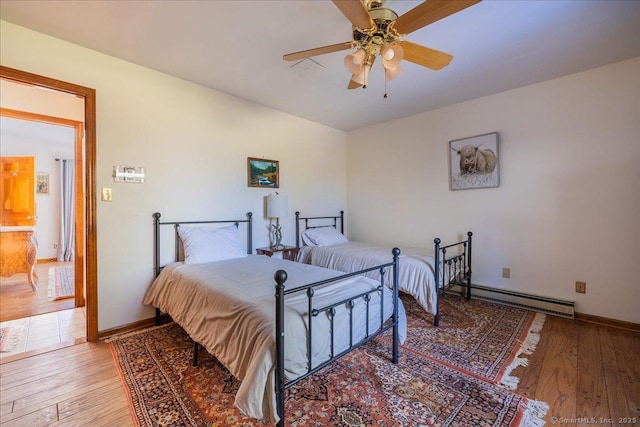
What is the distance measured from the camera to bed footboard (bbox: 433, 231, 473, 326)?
2929 millimetres

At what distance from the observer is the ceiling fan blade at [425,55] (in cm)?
175

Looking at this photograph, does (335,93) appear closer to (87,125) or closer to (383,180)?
(383,180)

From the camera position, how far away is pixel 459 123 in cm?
355

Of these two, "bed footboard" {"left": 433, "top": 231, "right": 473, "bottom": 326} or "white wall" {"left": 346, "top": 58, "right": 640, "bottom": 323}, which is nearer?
"white wall" {"left": 346, "top": 58, "right": 640, "bottom": 323}

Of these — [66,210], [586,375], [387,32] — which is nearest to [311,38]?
[387,32]

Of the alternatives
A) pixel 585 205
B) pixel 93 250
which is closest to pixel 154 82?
pixel 93 250

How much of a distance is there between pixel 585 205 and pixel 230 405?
3.60m

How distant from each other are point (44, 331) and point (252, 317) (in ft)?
8.35

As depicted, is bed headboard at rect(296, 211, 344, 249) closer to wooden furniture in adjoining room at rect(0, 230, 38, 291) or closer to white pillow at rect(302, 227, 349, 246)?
white pillow at rect(302, 227, 349, 246)

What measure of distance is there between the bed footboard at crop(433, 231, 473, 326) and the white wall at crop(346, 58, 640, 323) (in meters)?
0.15

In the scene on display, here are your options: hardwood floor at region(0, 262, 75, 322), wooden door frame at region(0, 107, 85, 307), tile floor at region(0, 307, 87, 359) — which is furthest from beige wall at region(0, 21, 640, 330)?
hardwood floor at region(0, 262, 75, 322)

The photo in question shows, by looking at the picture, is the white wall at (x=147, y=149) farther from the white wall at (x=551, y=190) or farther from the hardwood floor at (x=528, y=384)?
the white wall at (x=551, y=190)

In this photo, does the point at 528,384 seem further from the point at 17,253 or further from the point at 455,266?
the point at 17,253

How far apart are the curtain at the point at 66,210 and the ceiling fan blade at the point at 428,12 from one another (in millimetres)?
6893
